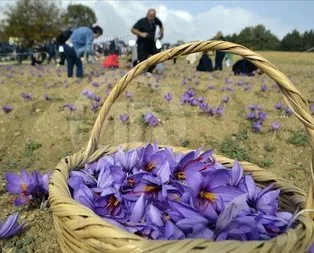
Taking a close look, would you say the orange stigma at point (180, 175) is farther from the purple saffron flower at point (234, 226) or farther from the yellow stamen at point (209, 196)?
the purple saffron flower at point (234, 226)

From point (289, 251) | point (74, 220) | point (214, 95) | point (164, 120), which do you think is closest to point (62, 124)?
point (164, 120)

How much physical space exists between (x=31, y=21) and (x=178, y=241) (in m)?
41.6

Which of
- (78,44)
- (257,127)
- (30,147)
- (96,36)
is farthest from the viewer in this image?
(96,36)

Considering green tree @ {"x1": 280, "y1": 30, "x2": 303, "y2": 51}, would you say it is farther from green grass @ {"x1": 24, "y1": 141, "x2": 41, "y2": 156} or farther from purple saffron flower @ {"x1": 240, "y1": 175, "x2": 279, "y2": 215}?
purple saffron flower @ {"x1": 240, "y1": 175, "x2": 279, "y2": 215}

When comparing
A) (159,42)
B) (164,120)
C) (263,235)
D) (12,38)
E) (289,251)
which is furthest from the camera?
(12,38)

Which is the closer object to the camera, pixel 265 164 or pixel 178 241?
pixel 178 241

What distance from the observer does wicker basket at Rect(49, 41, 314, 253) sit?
2.90 feet

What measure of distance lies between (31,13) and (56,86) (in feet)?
116

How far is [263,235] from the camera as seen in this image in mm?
1033

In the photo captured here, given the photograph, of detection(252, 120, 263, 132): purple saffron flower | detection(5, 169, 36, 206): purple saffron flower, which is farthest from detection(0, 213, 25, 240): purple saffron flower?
detection(252, 120, 263, 132): purple saffron flower

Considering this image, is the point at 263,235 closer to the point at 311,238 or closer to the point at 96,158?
the point at 311,238

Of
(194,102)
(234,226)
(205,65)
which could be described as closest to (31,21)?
(205,65)

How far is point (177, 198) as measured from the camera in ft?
3.91

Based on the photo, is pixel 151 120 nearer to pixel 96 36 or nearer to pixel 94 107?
pixel 94 107
